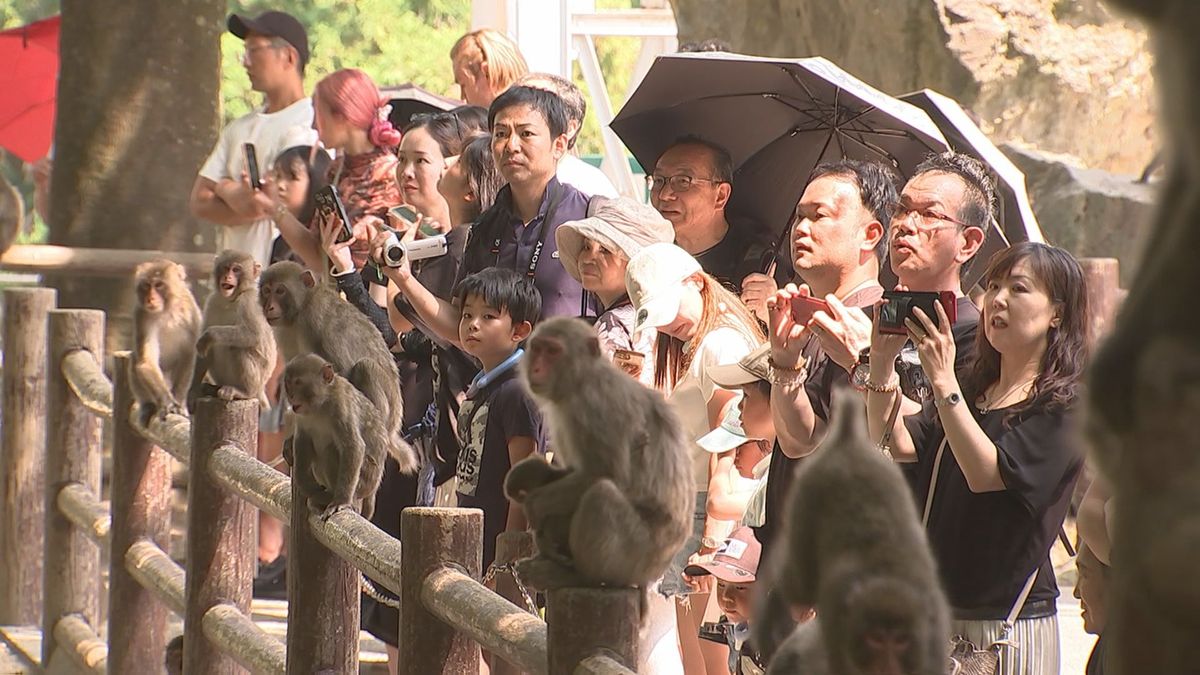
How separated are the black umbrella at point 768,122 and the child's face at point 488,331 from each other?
851 mm

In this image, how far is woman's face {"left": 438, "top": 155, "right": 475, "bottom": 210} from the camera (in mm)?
4629

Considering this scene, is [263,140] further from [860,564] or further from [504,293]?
[860,564]

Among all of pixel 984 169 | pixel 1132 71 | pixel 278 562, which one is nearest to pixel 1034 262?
pixel 984 169

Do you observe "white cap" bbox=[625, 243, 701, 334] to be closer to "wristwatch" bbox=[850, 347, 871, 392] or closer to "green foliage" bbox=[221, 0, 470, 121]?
"wristwatch" bbox=[850, 347, 871, 392]

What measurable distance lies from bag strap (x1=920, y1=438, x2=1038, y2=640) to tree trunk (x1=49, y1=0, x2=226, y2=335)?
5581 millimetres

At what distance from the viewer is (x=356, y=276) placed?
4.04 metres

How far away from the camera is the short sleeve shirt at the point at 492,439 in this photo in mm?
3535

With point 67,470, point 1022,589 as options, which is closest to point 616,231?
point 1022,589

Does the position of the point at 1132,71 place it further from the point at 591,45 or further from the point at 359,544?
the point at 359,544

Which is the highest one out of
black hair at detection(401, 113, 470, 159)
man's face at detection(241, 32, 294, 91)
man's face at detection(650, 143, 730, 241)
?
man's face at detection(241, 32, 294, 91)

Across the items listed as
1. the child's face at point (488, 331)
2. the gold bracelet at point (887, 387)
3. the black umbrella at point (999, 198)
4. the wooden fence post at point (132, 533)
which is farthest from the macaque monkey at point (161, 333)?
the gold bracelet at point (887, 387)

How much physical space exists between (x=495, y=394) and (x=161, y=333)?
143 cm

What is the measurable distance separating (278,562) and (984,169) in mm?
4056

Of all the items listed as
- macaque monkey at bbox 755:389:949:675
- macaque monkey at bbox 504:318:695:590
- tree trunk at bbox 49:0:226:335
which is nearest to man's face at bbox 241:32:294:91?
tree trunk at bbox 49:0:226:335
